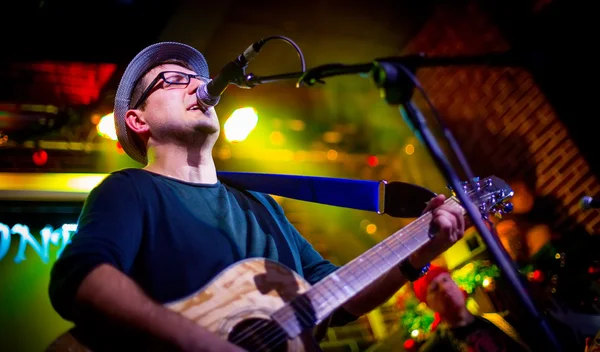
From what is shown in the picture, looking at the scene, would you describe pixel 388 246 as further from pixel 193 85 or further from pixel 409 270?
pixel 193 85

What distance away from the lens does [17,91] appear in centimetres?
607

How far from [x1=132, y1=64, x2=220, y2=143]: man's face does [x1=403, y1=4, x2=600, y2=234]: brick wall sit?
10.3ft

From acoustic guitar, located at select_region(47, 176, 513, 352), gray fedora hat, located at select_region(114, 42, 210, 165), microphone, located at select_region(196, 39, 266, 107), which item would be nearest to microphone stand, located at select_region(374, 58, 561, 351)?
acoustic guitar, located at select_region(47, 176, 513, 352)

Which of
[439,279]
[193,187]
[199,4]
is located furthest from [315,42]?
[193,187]

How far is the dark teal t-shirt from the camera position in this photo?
1.64m

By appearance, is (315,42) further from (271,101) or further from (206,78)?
(206,78)

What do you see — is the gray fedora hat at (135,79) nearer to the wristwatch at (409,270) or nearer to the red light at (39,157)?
the wristwatch at (409,270)

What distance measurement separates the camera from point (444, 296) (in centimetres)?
500

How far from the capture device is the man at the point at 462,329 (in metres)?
4.46

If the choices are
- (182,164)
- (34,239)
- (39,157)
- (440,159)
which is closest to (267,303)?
(440,159)

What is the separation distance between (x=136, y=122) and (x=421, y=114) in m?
1.69

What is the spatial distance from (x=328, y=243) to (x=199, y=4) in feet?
12.9

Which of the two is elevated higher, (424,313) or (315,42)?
(315,42)

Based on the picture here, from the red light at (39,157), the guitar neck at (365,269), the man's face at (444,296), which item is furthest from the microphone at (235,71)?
the red light at (39,157)
